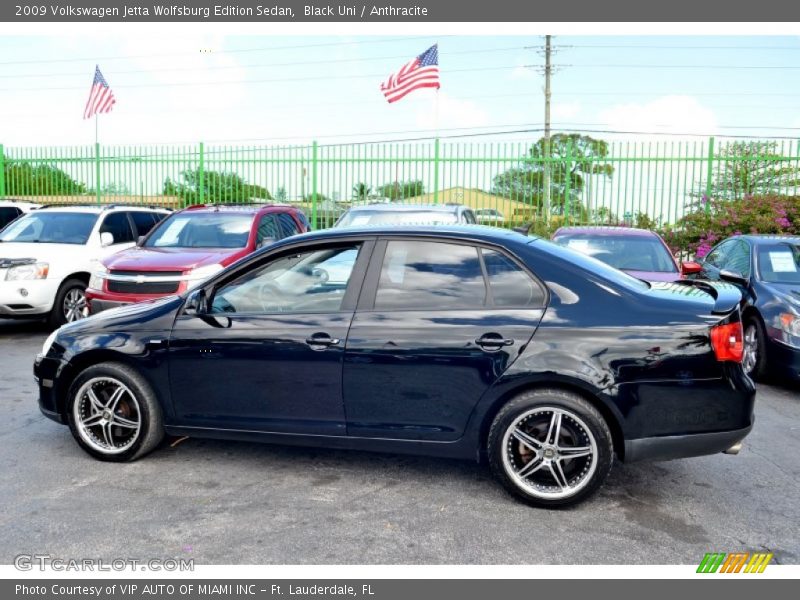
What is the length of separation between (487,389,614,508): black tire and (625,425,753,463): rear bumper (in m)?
0.13

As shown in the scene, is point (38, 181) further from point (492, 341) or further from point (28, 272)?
point (492, 341)

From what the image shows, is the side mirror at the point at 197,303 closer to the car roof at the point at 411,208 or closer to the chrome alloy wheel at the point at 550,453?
the chrome alloy wheel at the point at 550,453

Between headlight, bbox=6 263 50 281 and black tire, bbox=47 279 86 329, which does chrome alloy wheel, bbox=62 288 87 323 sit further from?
headlight, bbox=6 263 50 281

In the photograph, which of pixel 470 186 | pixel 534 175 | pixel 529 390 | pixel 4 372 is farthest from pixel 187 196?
pixel 529 390

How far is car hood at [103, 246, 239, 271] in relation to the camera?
27.4 feet

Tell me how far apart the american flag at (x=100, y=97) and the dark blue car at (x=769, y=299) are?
16.8 meters

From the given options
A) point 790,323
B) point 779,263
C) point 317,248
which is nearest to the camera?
point 317,248

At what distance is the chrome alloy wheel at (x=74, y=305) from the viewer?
981 cm

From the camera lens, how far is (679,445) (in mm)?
3969

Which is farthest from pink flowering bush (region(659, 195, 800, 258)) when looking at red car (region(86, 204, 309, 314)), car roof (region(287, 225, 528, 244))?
car roof (region(287, 225, 528, 244))

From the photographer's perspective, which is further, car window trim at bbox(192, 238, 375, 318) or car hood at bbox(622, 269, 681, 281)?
car hood at bbox(622, 269, 681, 281)

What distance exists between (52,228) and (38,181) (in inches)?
439

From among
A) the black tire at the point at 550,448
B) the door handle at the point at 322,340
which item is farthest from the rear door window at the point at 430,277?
the black tire at the point at 550,448

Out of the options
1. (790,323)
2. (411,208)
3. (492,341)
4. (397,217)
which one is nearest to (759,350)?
(790,323)
